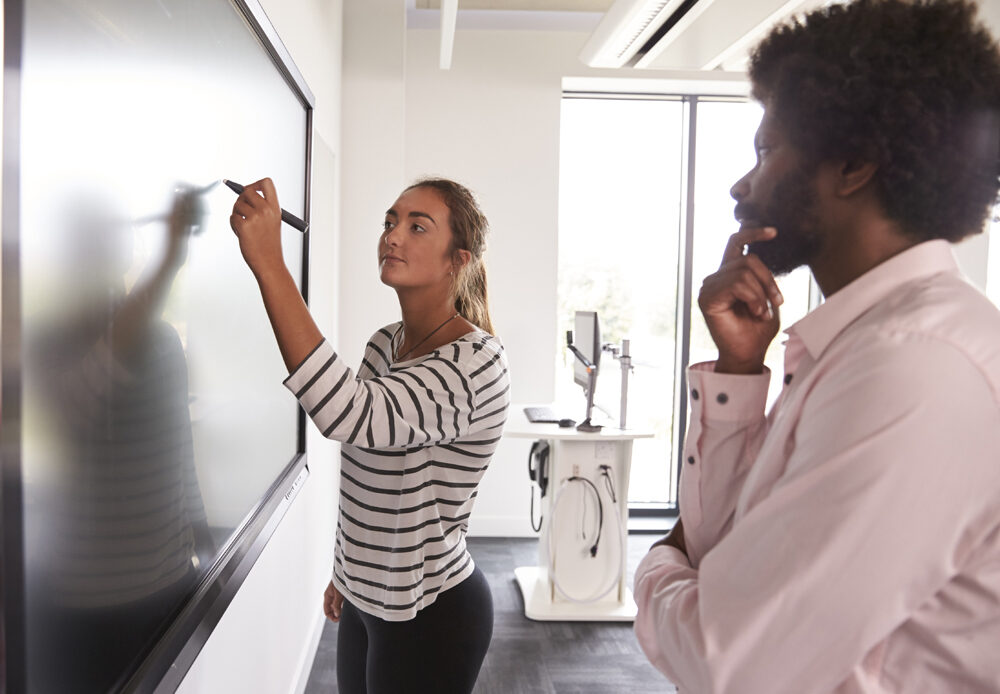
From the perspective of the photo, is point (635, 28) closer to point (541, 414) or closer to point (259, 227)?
point (541, 414)

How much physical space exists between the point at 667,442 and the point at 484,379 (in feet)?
11.8

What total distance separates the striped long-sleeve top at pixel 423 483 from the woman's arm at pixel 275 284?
0.16 m

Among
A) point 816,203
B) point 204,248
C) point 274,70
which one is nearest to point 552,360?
point 274,70

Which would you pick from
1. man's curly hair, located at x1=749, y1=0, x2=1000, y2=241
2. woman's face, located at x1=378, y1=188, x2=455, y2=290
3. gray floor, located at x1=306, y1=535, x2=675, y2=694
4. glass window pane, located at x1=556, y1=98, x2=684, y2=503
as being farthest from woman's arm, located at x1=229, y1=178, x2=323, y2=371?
glass window pane, located at x1=556, y1=98, x2=684, y2=503

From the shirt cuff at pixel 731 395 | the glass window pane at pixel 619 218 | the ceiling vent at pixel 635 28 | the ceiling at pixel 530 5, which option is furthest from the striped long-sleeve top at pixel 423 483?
the ceiling at pixel 530 5

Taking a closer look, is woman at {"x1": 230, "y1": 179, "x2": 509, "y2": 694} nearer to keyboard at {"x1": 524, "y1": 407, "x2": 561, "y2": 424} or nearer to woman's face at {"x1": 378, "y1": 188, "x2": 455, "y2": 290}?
woman's face at {"x1": 378, "y1": 188, "x2": 455, "y2": 290}

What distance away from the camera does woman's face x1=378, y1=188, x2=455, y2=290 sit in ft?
4.60

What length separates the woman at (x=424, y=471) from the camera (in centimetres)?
123

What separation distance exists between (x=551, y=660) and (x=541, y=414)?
3.53 ft

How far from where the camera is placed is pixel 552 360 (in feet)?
13.7

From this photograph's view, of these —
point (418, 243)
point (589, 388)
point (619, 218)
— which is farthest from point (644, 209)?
point (418, 243)

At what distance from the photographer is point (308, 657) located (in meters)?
2.59

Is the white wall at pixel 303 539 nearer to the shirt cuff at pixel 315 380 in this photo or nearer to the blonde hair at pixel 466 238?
the shirt cuff at pixel 315 380

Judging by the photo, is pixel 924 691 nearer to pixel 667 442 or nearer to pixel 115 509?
pixel 115 509
